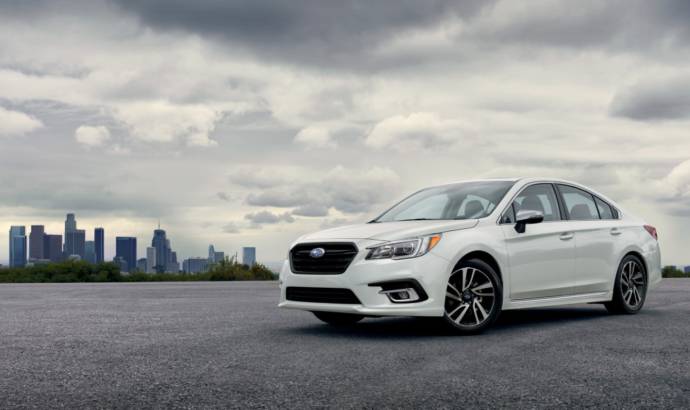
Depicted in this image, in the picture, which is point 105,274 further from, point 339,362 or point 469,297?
point 339,362

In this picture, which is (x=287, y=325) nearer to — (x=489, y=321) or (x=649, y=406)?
(x=489, y=321)

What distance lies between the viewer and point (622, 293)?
406 inches

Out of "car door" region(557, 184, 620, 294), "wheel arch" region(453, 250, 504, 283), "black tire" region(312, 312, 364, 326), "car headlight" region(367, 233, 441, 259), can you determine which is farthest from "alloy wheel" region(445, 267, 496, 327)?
"car door" region(557, 184, 620, 294)

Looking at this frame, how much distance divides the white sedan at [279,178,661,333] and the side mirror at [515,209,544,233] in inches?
0.4

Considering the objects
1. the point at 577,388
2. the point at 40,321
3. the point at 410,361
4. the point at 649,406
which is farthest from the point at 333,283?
the point at 40,321

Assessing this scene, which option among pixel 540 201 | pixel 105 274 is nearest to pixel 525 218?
pixel 540 201

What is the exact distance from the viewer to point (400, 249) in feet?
26.0

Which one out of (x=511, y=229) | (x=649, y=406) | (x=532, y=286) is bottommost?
(x=649, y=406)

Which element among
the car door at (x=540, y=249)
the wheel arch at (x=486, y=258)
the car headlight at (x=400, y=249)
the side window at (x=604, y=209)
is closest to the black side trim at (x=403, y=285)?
the car headlight at (x=400, y=249)

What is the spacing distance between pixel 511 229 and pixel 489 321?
3.63 ft

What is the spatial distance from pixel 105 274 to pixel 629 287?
21.6 meters

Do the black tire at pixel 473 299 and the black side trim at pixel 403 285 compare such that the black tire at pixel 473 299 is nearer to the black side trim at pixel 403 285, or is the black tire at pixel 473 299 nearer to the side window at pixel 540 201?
the black side trim at pixel 403 285

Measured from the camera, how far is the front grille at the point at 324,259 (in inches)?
316

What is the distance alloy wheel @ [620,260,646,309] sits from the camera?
34.1 feet
